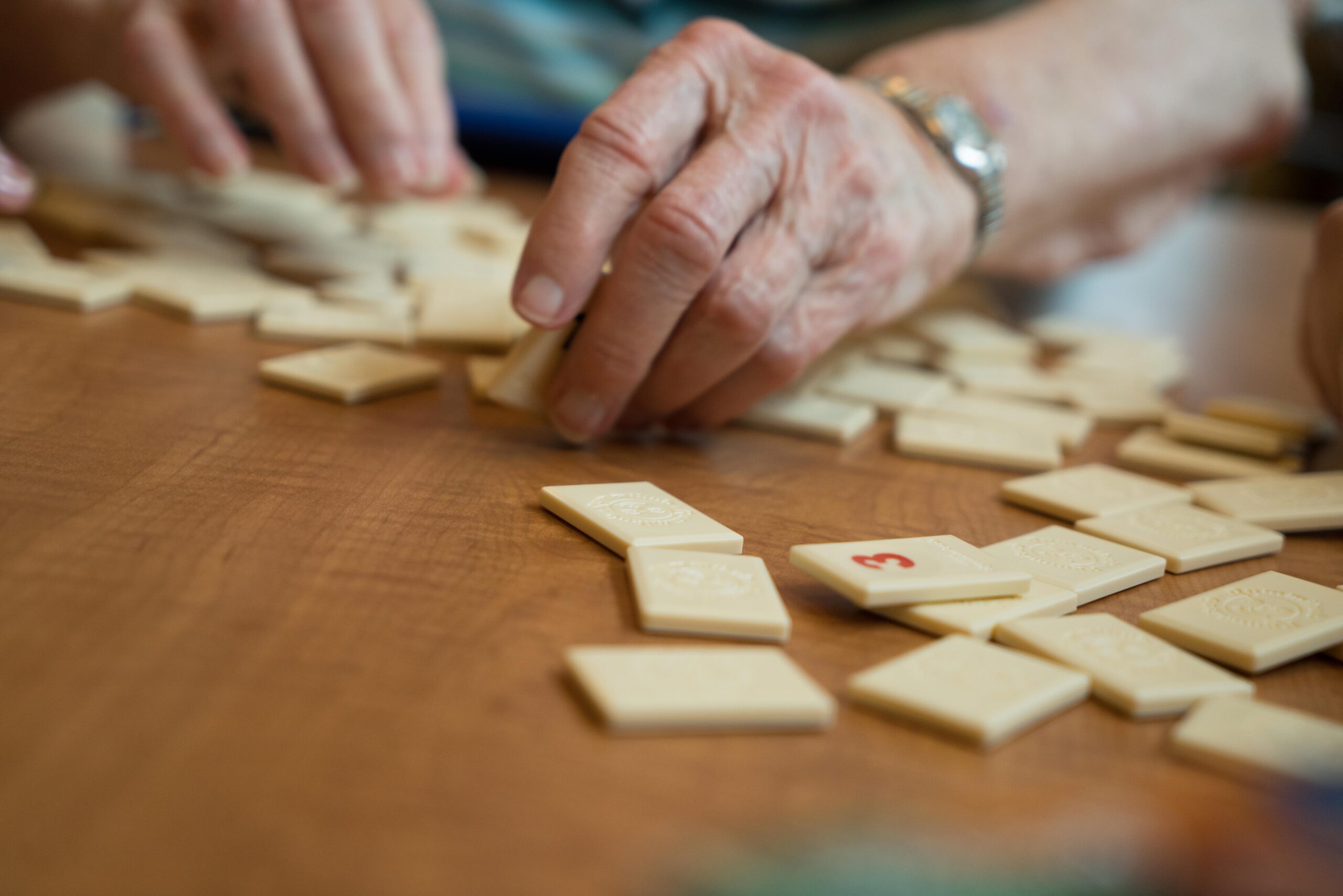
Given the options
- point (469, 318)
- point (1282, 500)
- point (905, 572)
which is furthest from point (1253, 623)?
point (469, 318)

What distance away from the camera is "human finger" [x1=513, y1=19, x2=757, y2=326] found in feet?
3.36

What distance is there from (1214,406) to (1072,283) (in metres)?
1.18

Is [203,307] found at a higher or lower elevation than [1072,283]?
lower

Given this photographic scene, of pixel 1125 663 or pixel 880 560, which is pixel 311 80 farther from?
pixel 1125 663

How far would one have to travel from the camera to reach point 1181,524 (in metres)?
1.03

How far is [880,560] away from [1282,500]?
1.92ft

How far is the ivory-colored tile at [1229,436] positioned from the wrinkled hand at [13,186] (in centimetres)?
173

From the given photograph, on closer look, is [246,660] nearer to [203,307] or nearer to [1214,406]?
[203,307]

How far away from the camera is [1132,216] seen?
216cm

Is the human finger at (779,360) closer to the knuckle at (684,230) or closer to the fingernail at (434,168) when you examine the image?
the knuckle at (684,230)

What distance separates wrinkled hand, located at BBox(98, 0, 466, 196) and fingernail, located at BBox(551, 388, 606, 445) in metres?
0.84

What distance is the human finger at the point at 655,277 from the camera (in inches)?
40.6

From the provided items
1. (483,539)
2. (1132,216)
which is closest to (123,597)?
(483,539)

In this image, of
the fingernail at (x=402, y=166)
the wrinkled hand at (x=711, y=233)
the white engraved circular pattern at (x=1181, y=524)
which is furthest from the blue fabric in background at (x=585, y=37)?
the white engraved circular pattern at (x=1181, y=524)
